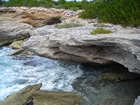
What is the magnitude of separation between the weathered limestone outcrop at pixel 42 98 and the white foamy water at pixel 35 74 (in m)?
1.06

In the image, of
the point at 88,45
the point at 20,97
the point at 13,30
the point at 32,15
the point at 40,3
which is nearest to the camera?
the point at 20,97

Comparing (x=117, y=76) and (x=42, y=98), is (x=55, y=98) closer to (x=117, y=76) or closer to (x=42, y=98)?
(x=42, y=98)

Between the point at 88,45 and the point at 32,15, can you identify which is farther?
the point at 32,15

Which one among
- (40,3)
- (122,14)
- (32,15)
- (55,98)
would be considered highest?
(40,3)

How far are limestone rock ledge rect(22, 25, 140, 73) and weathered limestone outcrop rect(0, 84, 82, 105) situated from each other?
211 centimetres

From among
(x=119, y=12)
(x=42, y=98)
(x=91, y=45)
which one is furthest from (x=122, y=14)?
(x=42, y=98)

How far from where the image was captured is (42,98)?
27.2 ft

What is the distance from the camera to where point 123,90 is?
9.28 meters

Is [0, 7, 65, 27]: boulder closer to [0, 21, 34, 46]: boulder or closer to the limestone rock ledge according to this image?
[0, 21, 34, 46]: boulder

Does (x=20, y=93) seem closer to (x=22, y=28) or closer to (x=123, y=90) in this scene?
(x=123, y=90)

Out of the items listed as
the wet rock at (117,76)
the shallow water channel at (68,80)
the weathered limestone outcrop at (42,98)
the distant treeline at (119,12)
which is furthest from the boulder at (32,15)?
the weathered limestone outcrop at (42,98)

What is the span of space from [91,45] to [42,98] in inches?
118

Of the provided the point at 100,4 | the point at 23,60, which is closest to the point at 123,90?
the point at 100,4

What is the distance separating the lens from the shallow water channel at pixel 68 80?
883cm
